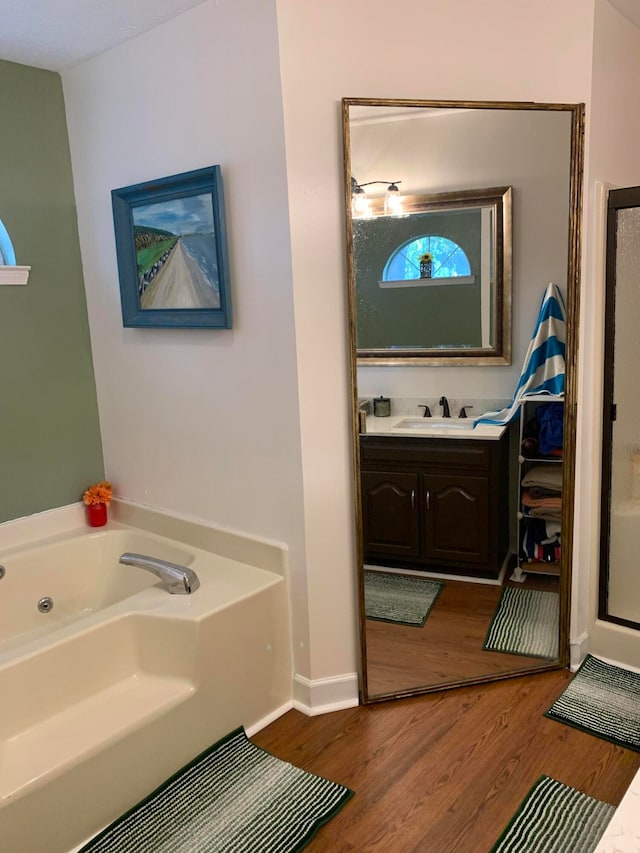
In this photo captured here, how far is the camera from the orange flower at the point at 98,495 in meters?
2.97

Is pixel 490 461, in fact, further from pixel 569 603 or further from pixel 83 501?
pixel 83 501

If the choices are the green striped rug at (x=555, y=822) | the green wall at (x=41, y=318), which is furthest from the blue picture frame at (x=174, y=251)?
the green striped rug at (x=555, y=822)

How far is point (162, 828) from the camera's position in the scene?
1908mm

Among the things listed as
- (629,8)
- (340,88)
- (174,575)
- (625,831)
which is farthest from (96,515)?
(629,8)

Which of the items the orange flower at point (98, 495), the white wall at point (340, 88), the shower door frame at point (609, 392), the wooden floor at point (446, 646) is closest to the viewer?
the white wall at point (340, 88)

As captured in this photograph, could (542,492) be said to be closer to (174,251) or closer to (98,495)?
(174,251)

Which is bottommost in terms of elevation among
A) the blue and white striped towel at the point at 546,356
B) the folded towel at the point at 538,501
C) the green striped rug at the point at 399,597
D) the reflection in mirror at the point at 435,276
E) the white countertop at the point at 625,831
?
the green striped rug at the point at 399,597

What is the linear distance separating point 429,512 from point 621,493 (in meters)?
0.77

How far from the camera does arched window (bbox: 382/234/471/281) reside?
2.26 m

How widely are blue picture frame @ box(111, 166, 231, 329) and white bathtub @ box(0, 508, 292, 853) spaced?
2.79 ft

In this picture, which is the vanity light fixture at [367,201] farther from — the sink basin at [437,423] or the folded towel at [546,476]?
the folded towel at [546,476]

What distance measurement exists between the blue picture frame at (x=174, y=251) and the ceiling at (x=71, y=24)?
1.70ft

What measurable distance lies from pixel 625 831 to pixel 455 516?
1.41m

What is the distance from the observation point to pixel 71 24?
233cm
